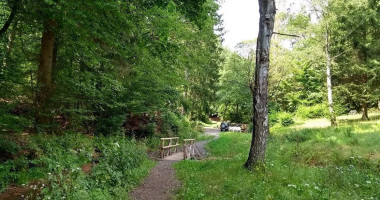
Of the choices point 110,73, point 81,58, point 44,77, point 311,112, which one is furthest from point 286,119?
point 44,77

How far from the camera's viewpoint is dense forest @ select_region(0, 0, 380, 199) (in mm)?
6270

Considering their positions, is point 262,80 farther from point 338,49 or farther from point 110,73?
point 338,49

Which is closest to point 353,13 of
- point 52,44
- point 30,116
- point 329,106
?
point 329,106

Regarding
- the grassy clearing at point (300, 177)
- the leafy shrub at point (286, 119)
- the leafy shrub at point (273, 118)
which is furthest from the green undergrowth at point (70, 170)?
the leafy shrub at point (273, 118)

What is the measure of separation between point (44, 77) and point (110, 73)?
458 centimetres

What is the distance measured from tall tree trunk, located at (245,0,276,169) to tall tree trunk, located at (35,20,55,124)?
6765 millimetres

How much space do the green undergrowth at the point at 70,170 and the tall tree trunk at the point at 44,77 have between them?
104 cm

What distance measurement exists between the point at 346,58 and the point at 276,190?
62.7 feet

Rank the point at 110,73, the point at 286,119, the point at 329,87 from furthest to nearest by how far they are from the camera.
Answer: the point at 286,119, the point at 329,87, the point at 110,73

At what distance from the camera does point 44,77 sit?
8.69 m

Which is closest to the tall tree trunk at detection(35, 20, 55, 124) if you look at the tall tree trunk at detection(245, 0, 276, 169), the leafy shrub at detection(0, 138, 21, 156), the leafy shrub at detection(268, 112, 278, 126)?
the leafy shrub at detection(0, 138, 21, 156)

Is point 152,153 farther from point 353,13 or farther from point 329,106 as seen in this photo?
point 353,13

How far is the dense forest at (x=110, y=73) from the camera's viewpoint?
6.27 m

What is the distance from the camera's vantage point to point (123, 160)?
26.2ft
